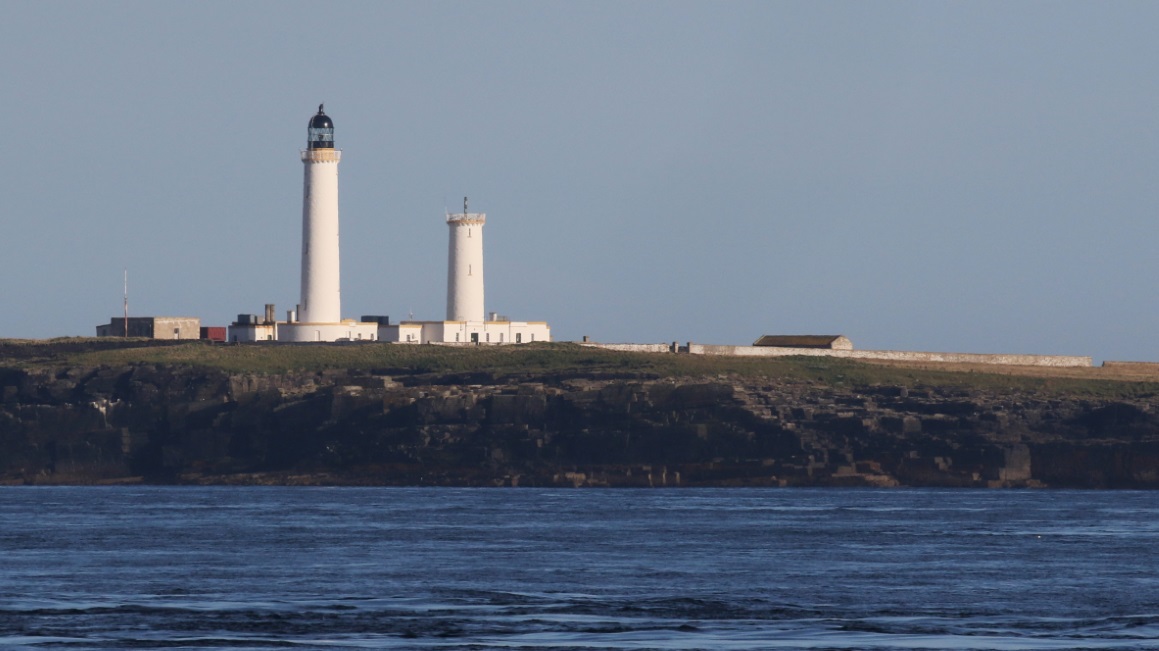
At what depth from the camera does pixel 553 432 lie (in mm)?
103062

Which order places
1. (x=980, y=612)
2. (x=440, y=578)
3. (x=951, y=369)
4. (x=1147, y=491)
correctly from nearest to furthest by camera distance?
(x=980, y=612)
(x=440, y=578)
(x=1147, y=491)
(x=951, y=369)

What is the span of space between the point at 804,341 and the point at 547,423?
101 feet

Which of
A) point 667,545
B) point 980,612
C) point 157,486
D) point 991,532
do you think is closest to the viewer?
point 980,612

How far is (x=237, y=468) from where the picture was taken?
10556 cm

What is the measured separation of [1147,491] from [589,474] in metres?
29.6

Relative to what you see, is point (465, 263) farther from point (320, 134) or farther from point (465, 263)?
point (320, 134)

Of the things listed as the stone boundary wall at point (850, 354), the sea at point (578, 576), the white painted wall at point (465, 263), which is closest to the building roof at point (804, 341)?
the stone boundary wall at point (850, 354)

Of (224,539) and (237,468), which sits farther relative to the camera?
(237,468)

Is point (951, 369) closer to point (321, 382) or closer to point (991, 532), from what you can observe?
point (321, 382)

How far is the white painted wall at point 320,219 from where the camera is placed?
11100 cm

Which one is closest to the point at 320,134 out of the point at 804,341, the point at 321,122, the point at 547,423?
the point at 321,122

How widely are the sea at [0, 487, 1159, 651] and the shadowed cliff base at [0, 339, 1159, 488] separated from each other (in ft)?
A: 60.9

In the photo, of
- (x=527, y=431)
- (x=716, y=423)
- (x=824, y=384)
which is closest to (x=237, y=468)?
(x=527, y=431)

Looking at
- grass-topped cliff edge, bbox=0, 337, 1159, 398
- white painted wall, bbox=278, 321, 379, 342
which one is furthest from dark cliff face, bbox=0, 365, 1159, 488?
white painted wall, bbox=278, 321, 379, 342
